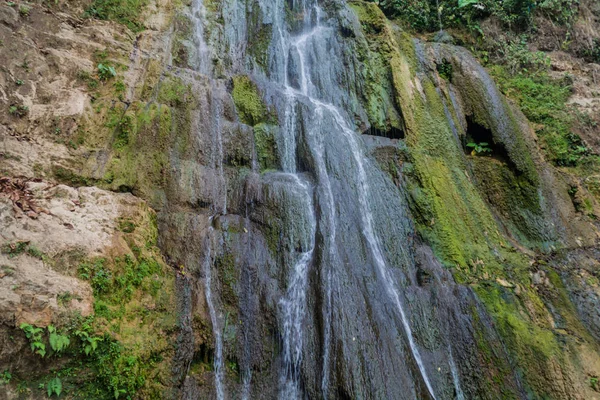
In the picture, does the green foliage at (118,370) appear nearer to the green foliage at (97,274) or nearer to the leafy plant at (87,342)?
the leafy plant at (87,342)

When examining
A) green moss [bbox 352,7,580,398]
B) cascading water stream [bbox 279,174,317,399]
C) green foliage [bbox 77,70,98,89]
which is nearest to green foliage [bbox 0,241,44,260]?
cascading water stream [bbox 279,174,317,399]

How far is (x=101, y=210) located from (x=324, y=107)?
19.6 feet

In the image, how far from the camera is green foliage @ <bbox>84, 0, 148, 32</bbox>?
8531mm

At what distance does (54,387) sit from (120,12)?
27.6ft

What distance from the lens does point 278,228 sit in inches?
268

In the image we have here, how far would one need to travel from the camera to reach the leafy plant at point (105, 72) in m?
7.46

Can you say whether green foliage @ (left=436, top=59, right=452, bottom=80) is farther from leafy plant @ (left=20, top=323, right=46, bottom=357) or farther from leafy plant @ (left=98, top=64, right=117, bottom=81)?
leafy plant @ (left=20, top=323, right=46, bottom=357)

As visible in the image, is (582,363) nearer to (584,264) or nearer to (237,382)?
(584,264)

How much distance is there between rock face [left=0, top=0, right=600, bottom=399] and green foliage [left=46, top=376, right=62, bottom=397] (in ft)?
0.43

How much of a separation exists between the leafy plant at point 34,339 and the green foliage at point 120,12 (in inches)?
292

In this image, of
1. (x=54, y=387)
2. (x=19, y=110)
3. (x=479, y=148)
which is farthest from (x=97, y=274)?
(x=479, y=148)

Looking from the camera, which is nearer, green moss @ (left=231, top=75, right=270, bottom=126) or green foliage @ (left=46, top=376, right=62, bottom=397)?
green foliage @ (left=46, top=376, right=62, bottom=397)

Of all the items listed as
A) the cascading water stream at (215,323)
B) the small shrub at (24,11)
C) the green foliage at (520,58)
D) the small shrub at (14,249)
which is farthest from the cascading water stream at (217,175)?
the green foliage at (520,58)

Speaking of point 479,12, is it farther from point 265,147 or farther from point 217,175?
point 217,175
